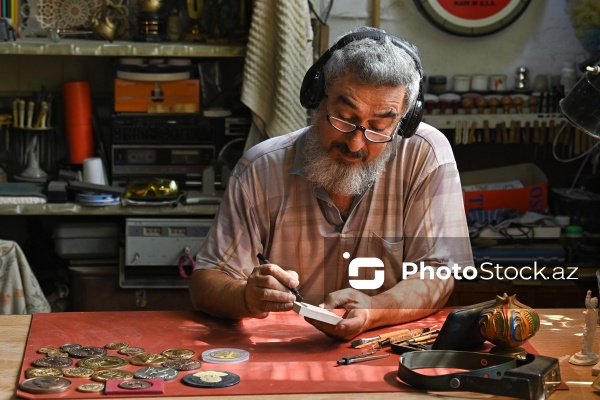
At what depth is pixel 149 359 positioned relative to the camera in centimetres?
228

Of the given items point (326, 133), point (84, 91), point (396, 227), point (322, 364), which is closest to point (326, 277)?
point (396, 227)

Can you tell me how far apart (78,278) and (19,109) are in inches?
32.9

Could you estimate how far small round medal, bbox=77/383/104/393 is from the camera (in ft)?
6.88

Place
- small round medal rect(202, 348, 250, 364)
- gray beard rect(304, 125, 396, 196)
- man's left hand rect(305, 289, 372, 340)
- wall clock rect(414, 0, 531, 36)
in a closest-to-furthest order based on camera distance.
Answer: small round medal rect(202, 348, 250, 364)
man's left hand rect(305, 289, 372, 340)
gray beard rect(304, 125, 396, 196)
wall clock rect(414, 0, 531, 36)

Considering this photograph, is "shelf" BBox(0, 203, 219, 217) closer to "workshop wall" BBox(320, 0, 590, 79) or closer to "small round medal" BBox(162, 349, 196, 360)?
"workshop wall" BBox(320, 0, 590, 79)

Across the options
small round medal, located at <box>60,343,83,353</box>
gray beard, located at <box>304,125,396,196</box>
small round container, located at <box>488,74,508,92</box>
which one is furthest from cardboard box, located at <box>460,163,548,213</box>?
small round medal, located at <box>60,343,83,353</box>

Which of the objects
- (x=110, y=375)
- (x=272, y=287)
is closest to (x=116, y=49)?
(x=272, y=287)

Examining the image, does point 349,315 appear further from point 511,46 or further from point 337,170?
point 511,46

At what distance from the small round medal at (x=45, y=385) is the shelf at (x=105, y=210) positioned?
2307mm

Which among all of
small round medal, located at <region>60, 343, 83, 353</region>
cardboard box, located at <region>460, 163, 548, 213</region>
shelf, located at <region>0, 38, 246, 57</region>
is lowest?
small round medal, located at <region>60, 343, 83, 353</region>

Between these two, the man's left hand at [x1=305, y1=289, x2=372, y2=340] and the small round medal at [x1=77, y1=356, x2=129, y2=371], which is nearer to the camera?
the small round medal at [x1=77, y1=356, x2=129, y2=371]

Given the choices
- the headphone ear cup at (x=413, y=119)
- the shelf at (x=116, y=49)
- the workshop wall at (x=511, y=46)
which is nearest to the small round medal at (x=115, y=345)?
the headphone ear cup at (x=413, y=119)

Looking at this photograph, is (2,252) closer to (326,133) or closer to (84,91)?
(84,91)

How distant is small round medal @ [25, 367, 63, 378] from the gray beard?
3.27 feet
